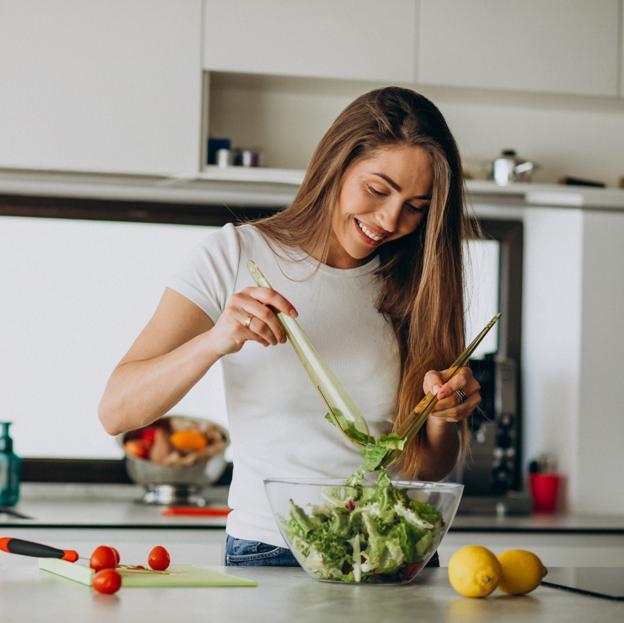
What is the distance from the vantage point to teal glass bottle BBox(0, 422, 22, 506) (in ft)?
8.82

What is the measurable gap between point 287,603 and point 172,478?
176cm

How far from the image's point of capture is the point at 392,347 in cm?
163

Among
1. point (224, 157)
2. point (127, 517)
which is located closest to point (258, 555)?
point (127, 517)

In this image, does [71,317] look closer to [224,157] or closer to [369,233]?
[224,157]

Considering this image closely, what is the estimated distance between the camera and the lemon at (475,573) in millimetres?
1174

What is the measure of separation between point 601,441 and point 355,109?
1731 millimetres

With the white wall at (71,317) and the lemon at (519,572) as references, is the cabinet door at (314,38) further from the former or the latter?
the lemon at (519,572)

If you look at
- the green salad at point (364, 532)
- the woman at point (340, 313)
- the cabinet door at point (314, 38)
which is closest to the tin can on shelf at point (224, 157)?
the cabinet door at point (314, 38)

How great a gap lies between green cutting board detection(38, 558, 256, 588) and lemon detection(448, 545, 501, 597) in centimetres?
23

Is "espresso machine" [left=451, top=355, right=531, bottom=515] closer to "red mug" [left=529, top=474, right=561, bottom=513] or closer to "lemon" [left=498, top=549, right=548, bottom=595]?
"red mug" [left=529, top=474, right=561, bottom=513]

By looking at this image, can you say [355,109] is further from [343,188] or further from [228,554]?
[228,554]

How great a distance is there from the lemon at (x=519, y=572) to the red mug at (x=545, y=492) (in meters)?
1.82

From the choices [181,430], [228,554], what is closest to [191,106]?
[181,430]

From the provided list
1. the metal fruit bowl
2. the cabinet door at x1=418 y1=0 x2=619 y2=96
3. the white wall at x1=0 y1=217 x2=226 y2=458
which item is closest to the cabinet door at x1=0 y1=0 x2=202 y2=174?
the white wall at x1=0 y1=217 x2=226 y2=458
